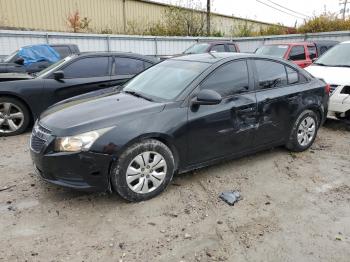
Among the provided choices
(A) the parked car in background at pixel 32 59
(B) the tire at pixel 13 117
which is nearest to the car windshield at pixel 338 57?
(B) the tire at pixel 13 117

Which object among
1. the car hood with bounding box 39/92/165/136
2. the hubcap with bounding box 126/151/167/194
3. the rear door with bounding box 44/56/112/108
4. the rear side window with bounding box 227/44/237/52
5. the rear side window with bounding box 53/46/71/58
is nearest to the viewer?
the car hood with bounding box 39/92/165/136

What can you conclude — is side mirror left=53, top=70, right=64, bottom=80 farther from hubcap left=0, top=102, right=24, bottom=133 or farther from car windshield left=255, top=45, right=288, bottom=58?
car windshield left=255, top=45, right=288, bottom=58

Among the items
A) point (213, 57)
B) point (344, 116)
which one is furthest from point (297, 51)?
point (213, 57)

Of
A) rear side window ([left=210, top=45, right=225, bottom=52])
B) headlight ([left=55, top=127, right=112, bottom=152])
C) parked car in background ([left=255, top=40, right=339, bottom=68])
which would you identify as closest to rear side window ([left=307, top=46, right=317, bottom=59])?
parked car in background ([left=255, top=40, right=339, bottom=68])

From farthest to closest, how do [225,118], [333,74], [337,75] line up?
[333,74]
[337,75]
[225,118]

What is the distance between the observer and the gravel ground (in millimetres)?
2889

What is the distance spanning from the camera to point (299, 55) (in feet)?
36.5

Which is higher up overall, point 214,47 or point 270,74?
point 214,47

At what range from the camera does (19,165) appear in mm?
4746

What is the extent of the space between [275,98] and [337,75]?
2.79 m

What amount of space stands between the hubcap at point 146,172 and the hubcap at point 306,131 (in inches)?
98.6

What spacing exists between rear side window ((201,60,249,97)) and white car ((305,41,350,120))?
277 cm

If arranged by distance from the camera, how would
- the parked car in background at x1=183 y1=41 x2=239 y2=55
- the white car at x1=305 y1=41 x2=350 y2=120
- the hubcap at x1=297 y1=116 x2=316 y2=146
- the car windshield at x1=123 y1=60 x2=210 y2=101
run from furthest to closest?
the parked car in background at x1=183 y1=41 x2=239 y2=55 < the white car at x1=305 y1=41 x2=350 y2=120 < the hubcap at x1=297 y1=116 x2=316 y2=146 < the car windshield at x1=123 y1=60 x2=210 y2=101

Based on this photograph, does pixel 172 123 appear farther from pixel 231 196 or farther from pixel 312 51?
pixel 312 51
